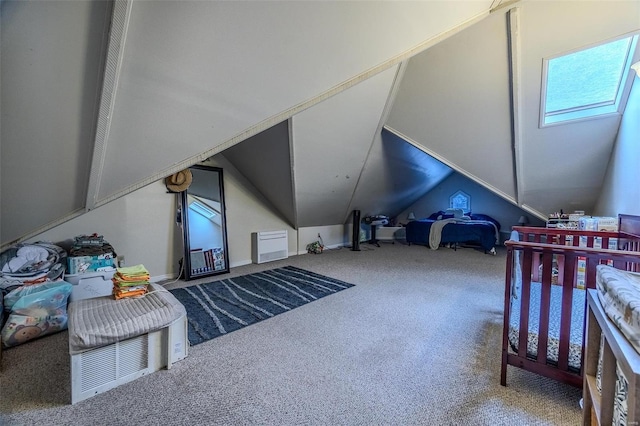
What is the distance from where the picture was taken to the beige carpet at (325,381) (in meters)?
1.26

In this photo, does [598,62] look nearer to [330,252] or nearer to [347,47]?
[347,47]

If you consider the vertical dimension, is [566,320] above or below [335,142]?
below

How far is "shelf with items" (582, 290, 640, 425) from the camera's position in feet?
1.81

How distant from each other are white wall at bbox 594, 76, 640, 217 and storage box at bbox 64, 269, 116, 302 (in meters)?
4.93

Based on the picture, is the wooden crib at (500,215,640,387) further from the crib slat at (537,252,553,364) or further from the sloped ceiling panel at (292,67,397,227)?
the sloped ceiling panel at (292,67,397,227)

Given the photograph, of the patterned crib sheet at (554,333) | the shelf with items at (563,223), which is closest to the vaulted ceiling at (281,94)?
the shelf with items at (563,223)

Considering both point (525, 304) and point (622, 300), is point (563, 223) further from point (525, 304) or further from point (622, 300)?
point (622, 300)

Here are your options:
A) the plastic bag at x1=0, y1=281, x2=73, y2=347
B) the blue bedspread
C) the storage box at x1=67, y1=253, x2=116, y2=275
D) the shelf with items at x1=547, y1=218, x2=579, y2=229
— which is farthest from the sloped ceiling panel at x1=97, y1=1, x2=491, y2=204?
the blue bedspread

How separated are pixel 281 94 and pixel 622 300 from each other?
6.59ft

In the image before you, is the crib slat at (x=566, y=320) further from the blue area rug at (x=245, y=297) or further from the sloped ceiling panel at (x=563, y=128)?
the sloped ceiling panel at (x=563, y=128)

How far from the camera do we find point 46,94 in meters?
1.19

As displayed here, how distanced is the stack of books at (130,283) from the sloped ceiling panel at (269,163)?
2110mm

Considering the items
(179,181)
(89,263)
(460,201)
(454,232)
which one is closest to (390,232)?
(454,232)

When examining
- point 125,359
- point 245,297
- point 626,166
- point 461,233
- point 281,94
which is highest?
point 281,94
